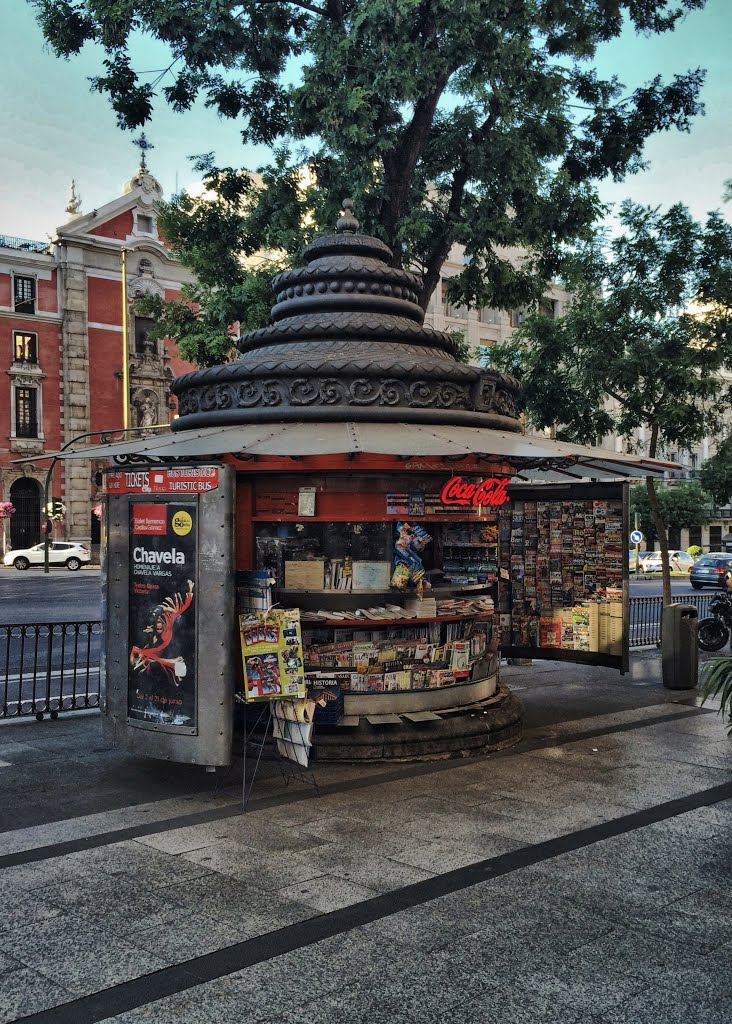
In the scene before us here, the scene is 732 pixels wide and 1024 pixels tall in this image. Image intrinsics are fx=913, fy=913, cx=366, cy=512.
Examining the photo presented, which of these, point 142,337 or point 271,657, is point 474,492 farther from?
point 142,337

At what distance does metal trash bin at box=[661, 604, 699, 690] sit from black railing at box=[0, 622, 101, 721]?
771cm

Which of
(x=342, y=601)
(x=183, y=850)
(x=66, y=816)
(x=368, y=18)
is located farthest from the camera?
(x=368, y=18)

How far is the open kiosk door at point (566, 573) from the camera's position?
11195mm

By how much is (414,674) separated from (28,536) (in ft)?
136

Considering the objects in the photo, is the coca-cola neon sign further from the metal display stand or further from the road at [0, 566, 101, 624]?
the road at [0, 566, 101, 624]

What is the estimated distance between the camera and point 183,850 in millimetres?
6141

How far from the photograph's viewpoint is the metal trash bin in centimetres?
1264

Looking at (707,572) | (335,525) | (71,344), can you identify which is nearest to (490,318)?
(71,344)

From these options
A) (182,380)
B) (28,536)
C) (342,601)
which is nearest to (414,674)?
(342,601)

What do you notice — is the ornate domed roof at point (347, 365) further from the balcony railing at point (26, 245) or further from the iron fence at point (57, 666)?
the balcony railing at point (26, 245)

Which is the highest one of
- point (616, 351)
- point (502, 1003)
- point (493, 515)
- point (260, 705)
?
point (616, 351)

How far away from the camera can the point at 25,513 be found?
152ft

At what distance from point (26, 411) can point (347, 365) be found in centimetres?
4112

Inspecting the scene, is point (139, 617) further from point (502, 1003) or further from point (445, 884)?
point (502, 1003)
